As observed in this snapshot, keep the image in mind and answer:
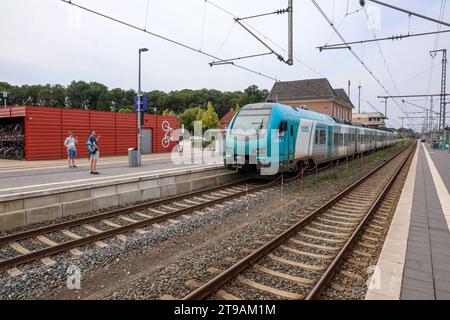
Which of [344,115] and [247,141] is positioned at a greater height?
[344,115]

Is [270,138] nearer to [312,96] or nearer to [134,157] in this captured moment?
[134,157]

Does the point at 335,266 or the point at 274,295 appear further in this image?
the point at 335,266

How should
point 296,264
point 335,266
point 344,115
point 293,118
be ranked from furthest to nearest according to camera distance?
point 344,115 < point 293,118 < point 296,264 < point 335,266

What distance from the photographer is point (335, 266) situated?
471 centimetres

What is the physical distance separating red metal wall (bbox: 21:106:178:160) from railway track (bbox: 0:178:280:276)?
13.3 metres

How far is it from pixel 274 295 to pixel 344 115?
71.5 m

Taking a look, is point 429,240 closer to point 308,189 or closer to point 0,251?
point 308,189

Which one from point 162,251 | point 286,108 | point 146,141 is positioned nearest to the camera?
point 162,251

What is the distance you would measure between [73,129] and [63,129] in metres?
0.65

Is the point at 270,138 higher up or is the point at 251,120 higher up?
the point at 251,120

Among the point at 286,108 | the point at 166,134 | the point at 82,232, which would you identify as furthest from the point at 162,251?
the point at 166,134

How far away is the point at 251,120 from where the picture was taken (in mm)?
12336

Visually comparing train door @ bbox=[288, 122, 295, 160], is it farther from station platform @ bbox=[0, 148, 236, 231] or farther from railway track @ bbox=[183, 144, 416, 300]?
railway track @ bbox=[183, 144, 416, 300]
